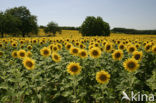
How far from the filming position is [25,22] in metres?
41.7

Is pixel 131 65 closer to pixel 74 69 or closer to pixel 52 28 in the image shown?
pixel 74 69

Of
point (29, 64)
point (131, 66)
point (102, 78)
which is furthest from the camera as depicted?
point (29, 64)

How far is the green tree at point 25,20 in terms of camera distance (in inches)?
1625

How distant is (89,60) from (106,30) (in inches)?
1167

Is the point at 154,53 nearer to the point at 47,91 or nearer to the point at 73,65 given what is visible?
the point at 73,65

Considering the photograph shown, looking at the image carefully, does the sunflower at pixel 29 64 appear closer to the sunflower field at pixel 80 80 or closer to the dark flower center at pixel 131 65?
the sunflower field at pixel 80 80

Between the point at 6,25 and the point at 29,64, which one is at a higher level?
the point at 6,25

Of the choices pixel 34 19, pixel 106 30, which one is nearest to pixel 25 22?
pixel 34 19

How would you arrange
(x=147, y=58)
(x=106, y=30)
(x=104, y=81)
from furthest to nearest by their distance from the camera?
(x=106, y=30)
(x=147, y=58)
(x=104, y=81)

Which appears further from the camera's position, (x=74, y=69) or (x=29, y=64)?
(x=29, y=64)

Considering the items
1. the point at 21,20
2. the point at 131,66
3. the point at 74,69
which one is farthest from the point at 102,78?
the point at 21,20

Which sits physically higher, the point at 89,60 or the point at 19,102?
the point at 89,60

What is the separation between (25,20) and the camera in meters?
42.2

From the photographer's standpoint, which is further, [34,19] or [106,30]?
[34,19]
